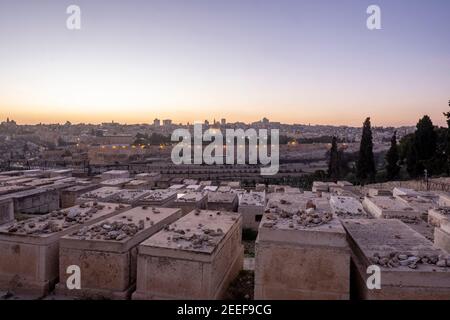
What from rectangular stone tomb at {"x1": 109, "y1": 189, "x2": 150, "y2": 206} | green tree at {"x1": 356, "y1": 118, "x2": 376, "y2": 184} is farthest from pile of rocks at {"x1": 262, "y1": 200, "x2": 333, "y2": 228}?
green tree at {"x1": 356, "y1": 118, "x2": 376, "y2": 184}

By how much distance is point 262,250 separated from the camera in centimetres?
550

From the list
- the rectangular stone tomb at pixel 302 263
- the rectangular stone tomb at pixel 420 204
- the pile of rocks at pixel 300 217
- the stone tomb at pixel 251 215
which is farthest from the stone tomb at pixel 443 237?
the stone tomb at pixel 251 215

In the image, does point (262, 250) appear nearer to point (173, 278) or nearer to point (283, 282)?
point (283, 282)

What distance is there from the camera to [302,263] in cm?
541

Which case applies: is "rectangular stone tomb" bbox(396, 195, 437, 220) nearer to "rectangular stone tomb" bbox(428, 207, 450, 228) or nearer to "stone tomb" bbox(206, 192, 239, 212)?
"rectangular stone tomb" bbox(428, 207, 450, 228)

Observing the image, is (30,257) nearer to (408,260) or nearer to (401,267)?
(401,267)

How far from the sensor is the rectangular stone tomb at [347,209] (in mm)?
9627

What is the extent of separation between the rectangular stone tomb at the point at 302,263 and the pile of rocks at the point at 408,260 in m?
0.41

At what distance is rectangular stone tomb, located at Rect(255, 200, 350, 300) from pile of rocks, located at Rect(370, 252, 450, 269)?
16.1 inches

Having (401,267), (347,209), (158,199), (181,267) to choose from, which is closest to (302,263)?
(401,267)

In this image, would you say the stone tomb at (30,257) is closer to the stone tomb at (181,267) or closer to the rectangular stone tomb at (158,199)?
the stone tomb at (181,267)

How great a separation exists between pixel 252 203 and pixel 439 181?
12884 mm

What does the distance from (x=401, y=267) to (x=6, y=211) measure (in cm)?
902
